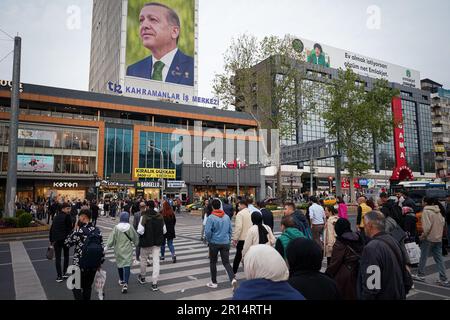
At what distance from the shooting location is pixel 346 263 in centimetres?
388

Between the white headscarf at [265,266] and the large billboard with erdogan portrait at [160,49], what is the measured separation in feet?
191

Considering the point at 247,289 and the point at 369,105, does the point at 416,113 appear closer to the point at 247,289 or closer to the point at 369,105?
the point at 369,105

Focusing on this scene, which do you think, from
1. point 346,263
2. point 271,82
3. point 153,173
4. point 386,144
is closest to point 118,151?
point 153,173

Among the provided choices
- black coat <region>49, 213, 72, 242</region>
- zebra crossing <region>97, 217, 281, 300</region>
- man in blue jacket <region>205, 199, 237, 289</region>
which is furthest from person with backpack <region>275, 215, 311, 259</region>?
black coat <region>49, 213, 72, 242</region>

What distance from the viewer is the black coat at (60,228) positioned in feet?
25.7

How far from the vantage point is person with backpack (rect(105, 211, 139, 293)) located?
664 centimetres

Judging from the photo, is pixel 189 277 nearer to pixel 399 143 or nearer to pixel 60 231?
pixel 60 231

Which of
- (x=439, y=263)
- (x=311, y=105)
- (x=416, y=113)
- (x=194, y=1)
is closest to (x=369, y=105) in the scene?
(x=311, y=105)

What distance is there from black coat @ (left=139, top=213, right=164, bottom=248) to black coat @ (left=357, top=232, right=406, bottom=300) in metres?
5.04

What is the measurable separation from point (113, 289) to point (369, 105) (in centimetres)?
3413

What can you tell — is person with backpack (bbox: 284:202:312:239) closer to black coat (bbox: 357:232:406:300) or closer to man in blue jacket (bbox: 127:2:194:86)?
black coat (bbox: 357:232:406:300)

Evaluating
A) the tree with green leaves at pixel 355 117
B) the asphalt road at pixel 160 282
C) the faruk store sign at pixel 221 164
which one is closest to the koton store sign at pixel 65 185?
the faruk store sign at pixel 221 164

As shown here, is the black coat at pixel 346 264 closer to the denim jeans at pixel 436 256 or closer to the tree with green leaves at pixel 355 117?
the denim jeans at pixel 436 256

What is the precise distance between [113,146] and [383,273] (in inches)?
1861
